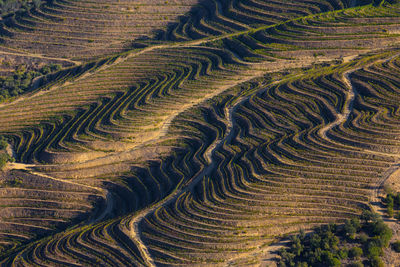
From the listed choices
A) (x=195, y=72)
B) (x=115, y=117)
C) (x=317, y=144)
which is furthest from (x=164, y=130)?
(x=317, y=144)

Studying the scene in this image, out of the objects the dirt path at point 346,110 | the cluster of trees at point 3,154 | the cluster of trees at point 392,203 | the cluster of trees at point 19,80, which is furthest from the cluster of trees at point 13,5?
the cluster of trees at point 392,203

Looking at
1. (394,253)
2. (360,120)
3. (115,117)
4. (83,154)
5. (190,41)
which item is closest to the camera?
(394,253)

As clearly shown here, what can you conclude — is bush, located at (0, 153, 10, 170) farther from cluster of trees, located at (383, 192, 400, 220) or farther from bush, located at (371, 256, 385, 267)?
cluster of trees, located at (383, 192, 400, 220)

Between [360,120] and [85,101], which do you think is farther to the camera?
[85,101]

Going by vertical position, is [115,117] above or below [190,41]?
below

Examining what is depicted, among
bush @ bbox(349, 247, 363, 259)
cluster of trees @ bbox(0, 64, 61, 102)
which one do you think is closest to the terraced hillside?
cluster of trees @ bbox(0, 64, 61, 102)

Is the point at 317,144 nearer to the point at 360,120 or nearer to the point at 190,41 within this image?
the point at 360,120
